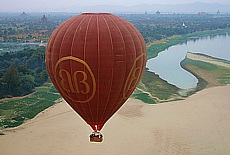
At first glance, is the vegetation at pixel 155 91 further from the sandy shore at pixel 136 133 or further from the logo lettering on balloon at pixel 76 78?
the logo lettering on balloon at pixel 76 78

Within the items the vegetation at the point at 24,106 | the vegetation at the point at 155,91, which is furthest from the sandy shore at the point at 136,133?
the vegetation at the point at 155,91

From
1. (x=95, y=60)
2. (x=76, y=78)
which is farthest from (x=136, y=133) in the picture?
(x=95, y=60)

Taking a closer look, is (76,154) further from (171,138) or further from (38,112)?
(38,112)

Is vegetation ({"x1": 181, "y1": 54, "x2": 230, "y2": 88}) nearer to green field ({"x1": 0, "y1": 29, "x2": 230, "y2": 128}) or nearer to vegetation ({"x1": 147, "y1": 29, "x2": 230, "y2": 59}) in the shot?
green field ({"x1": 0, "y1": 29, "x2": 230, "y2": 128})

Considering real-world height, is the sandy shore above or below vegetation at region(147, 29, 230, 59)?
below

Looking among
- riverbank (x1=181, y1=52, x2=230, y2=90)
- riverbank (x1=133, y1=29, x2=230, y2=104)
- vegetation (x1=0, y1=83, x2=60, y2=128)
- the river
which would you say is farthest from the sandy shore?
the river
